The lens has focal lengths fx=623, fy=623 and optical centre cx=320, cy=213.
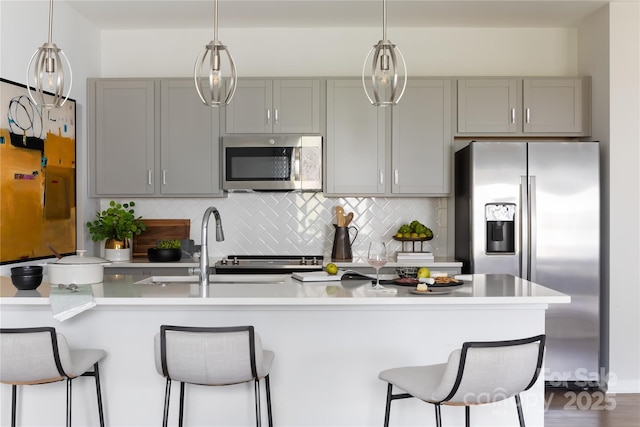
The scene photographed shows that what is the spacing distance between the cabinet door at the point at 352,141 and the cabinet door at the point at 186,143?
2.93 ft

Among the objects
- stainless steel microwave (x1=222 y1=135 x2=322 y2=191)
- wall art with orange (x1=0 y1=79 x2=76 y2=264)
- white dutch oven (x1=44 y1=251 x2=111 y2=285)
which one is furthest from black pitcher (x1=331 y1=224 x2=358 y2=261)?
white dutch oven (x1=44 y1=251 x2=111 y2=285)

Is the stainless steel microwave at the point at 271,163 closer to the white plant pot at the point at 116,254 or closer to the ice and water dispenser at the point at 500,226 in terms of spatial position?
the white plant pot at the point at 116,254

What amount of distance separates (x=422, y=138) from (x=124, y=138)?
90.5 inches

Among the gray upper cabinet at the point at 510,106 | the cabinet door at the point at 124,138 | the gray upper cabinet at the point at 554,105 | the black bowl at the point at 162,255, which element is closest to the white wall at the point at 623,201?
the gray upper cabinet at the point at 554,105

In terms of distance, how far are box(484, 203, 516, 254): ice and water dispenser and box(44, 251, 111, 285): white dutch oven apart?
104 inches

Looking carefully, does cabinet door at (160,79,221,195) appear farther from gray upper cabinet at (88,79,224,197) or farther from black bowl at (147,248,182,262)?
black bowl at (147,248,182,262)

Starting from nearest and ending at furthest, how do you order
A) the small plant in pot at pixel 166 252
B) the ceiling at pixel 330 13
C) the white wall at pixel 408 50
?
the ceiling at pixel 330 13
the small plant in pot at pixel 166 252
the white wall at pixel 408 50

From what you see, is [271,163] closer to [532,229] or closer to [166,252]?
[166,252]

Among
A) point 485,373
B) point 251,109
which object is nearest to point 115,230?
point 251,109

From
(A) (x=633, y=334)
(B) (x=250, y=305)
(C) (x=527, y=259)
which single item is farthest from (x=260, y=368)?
(A) (x=633, y=334)

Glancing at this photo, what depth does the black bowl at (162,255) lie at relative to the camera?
4664 mm

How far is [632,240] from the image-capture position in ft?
14.5

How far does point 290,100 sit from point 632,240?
106 inches

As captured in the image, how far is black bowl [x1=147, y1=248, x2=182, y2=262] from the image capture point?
4.66 metres
